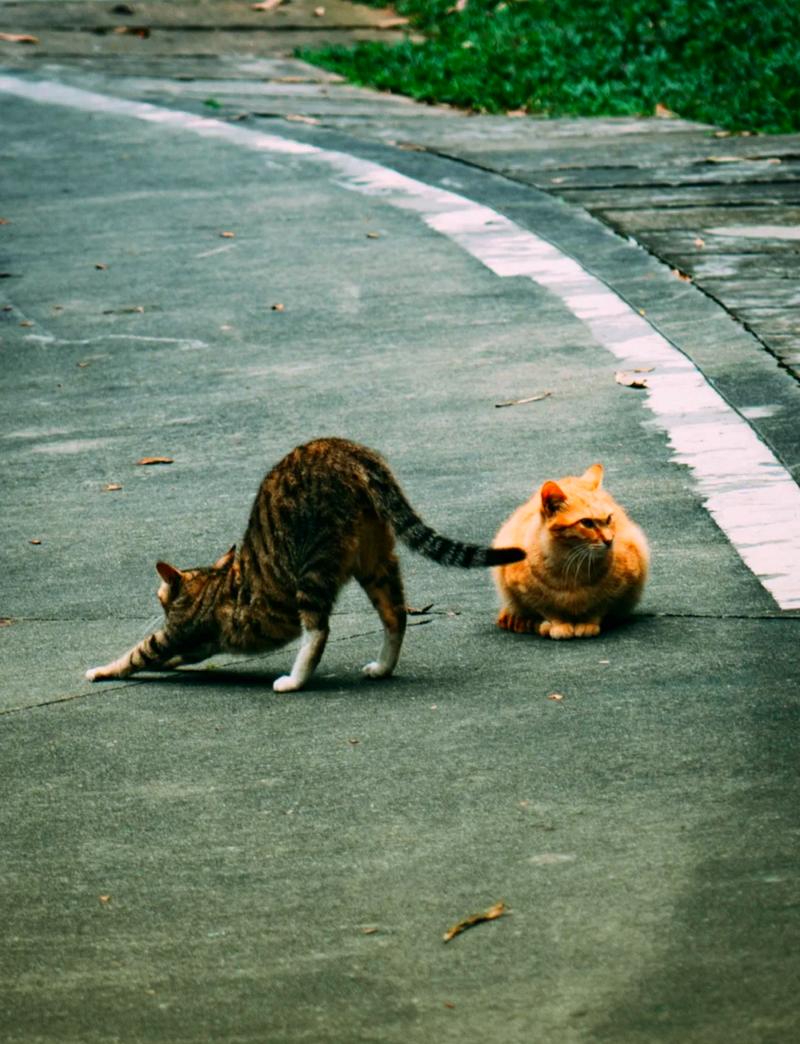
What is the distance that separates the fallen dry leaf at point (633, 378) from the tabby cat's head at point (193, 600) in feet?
11.7

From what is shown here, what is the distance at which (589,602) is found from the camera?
650 cm

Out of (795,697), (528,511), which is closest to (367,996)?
(795,697)

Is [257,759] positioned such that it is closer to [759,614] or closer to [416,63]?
[759,614]

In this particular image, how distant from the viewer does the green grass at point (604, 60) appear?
18.1 metres

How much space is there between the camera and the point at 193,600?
21.3ft

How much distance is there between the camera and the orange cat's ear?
642 cm

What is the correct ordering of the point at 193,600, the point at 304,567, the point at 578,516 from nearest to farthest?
the point at 304,567 → the point at 578,516 → the point at 193,600

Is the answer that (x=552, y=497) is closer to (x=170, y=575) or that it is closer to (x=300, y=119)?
(x=170, y=575)

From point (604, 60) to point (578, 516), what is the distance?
14.9m

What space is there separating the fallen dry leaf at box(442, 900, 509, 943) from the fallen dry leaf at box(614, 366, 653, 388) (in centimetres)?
550

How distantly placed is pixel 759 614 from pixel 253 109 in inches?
509

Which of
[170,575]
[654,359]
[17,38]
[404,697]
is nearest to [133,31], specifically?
[17,38]

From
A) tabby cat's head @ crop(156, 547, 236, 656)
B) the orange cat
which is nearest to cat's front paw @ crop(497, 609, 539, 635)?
the orange cat

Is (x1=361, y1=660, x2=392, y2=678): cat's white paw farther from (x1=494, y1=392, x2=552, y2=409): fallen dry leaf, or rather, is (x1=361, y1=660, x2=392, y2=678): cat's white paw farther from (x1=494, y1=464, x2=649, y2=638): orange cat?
(x1=494, y1=392, x2=552, y2=409): fallen dry leaf
